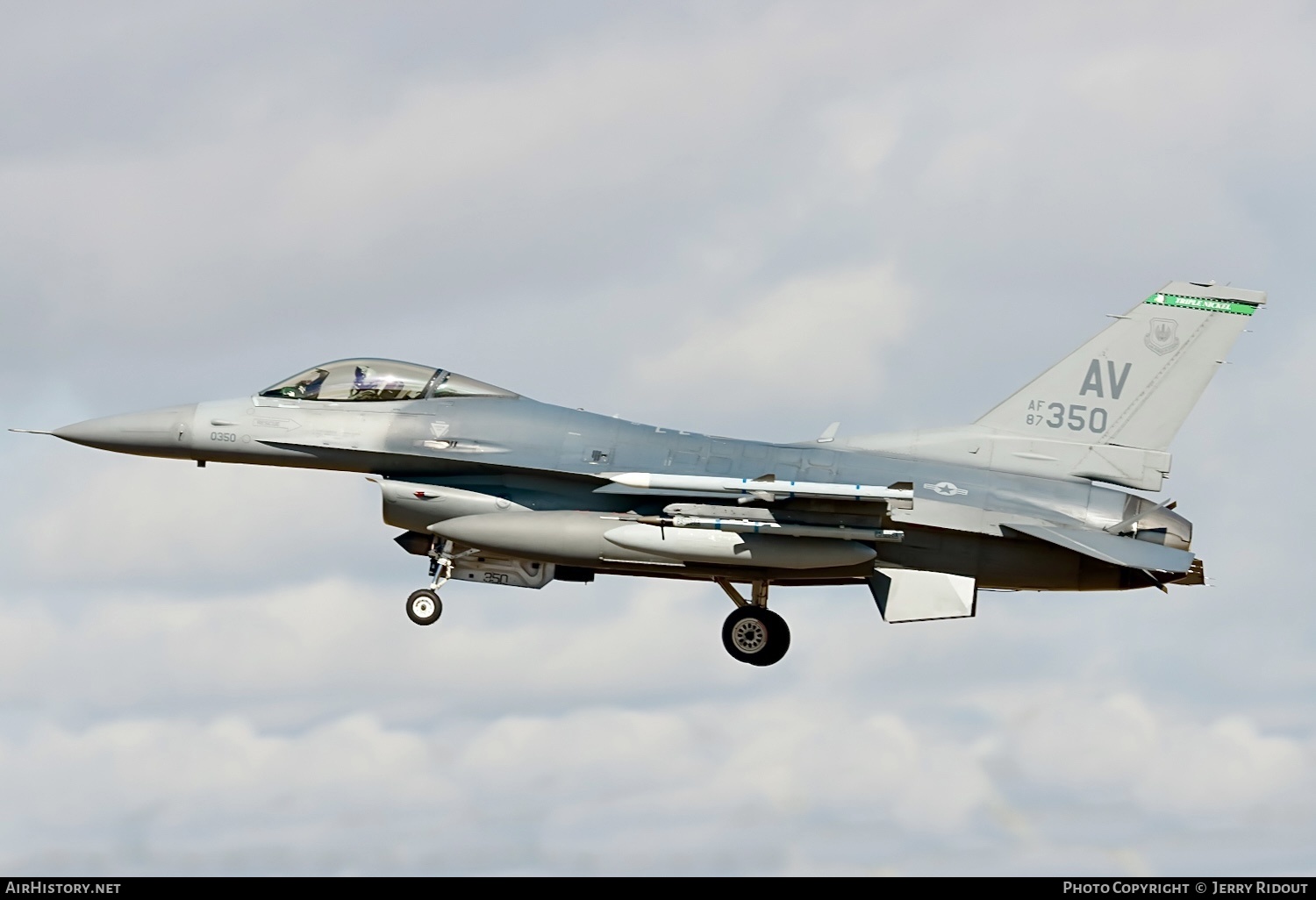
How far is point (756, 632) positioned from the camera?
73.9 feet

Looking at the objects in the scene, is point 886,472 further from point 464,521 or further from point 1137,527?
point 464,521

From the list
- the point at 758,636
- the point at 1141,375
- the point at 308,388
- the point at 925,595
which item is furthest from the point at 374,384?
the point at 1141,375

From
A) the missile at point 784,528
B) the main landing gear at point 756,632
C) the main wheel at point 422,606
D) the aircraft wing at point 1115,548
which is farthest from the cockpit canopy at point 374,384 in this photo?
the aircraft wing at point 1115,548

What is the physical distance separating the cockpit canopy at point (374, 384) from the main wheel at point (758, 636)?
415cm

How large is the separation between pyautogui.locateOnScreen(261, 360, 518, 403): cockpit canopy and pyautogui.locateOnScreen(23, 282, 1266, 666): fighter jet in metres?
0.03

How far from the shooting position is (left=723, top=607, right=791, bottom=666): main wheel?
22.5 m

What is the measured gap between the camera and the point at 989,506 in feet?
70.5

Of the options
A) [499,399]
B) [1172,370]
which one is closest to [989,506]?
[1172,370]

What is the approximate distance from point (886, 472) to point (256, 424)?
26.1 feet

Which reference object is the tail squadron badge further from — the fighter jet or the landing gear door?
the landing gear door

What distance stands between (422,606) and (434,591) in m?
0.24

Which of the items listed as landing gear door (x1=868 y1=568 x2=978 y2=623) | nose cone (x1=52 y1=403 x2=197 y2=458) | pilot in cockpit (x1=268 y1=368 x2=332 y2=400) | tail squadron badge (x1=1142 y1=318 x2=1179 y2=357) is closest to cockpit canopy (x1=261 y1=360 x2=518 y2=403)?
pilot in cockpit (x1=268 y1=368 x2=332 y2=400)

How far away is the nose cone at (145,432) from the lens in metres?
22.5

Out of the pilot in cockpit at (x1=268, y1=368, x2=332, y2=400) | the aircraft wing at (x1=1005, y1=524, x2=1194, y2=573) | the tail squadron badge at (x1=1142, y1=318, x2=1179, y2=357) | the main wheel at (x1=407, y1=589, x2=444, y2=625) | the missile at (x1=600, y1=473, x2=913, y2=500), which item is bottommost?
the main wheel at (x1=407, y1=589, x2=444, y2=625)
